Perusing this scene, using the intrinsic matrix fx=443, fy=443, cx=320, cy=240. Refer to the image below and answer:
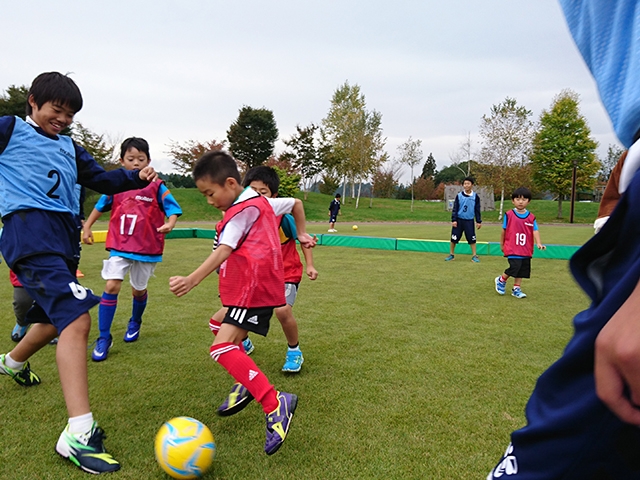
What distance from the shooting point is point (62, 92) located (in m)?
2.68

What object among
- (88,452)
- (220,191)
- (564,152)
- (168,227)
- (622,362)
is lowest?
(88,452)

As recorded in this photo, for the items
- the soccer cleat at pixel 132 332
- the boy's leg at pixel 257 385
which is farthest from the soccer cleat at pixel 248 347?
the boy's leg at pixel 257 385

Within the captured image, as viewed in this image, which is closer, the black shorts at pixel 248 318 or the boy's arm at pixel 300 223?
the black shorts at pixel 248 318

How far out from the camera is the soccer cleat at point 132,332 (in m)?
4.40

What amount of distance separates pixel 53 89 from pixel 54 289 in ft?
3.92

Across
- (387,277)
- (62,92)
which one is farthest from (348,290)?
(62,92)

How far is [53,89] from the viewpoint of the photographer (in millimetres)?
2662

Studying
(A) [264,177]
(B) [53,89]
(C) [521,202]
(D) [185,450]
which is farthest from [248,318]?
(C) [521,202]

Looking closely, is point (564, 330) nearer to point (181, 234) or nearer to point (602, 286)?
point (602, 286)

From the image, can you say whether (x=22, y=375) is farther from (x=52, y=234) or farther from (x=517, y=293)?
(x=517, y=293)

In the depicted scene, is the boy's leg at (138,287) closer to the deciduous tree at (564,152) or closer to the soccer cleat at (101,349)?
the soccer cleat at (101,349)

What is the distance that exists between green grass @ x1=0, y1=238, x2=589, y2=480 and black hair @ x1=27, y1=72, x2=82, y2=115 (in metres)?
2.00

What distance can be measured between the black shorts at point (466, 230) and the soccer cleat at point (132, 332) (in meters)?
8.29

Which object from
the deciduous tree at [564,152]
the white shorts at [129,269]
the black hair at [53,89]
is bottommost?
the white shorts at [129,269]
